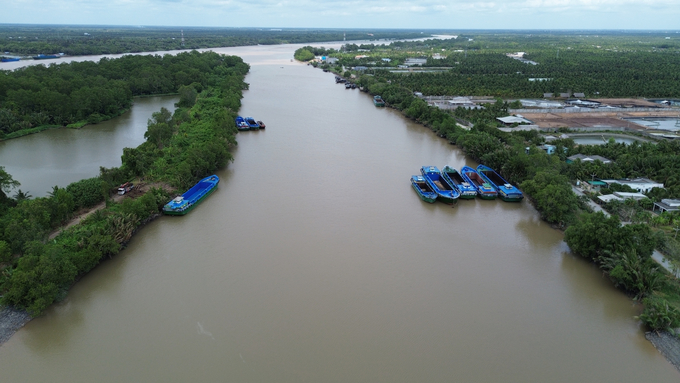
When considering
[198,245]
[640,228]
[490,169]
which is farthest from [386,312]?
[490,169]

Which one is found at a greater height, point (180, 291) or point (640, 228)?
point (640, 228)

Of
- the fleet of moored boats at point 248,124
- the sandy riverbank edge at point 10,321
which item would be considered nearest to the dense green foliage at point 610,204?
the fleet of moored boats at point 248,124

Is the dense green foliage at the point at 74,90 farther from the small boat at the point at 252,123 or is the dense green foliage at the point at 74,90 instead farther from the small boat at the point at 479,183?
the small boat at the point at 479,183

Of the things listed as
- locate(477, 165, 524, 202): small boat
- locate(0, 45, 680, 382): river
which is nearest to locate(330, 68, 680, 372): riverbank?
locate(477, 165, 524, 202): small boat

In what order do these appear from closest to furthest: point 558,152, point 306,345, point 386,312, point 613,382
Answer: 1. point 613,382
2. point 306,345
3. point 386,312
4. point 558,152

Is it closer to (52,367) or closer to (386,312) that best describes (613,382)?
(386,312)

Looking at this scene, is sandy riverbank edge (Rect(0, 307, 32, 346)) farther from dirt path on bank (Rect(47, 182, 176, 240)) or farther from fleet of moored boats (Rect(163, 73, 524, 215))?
Result: fleet of moored boats (Rect(163, 73, 524, 215))
